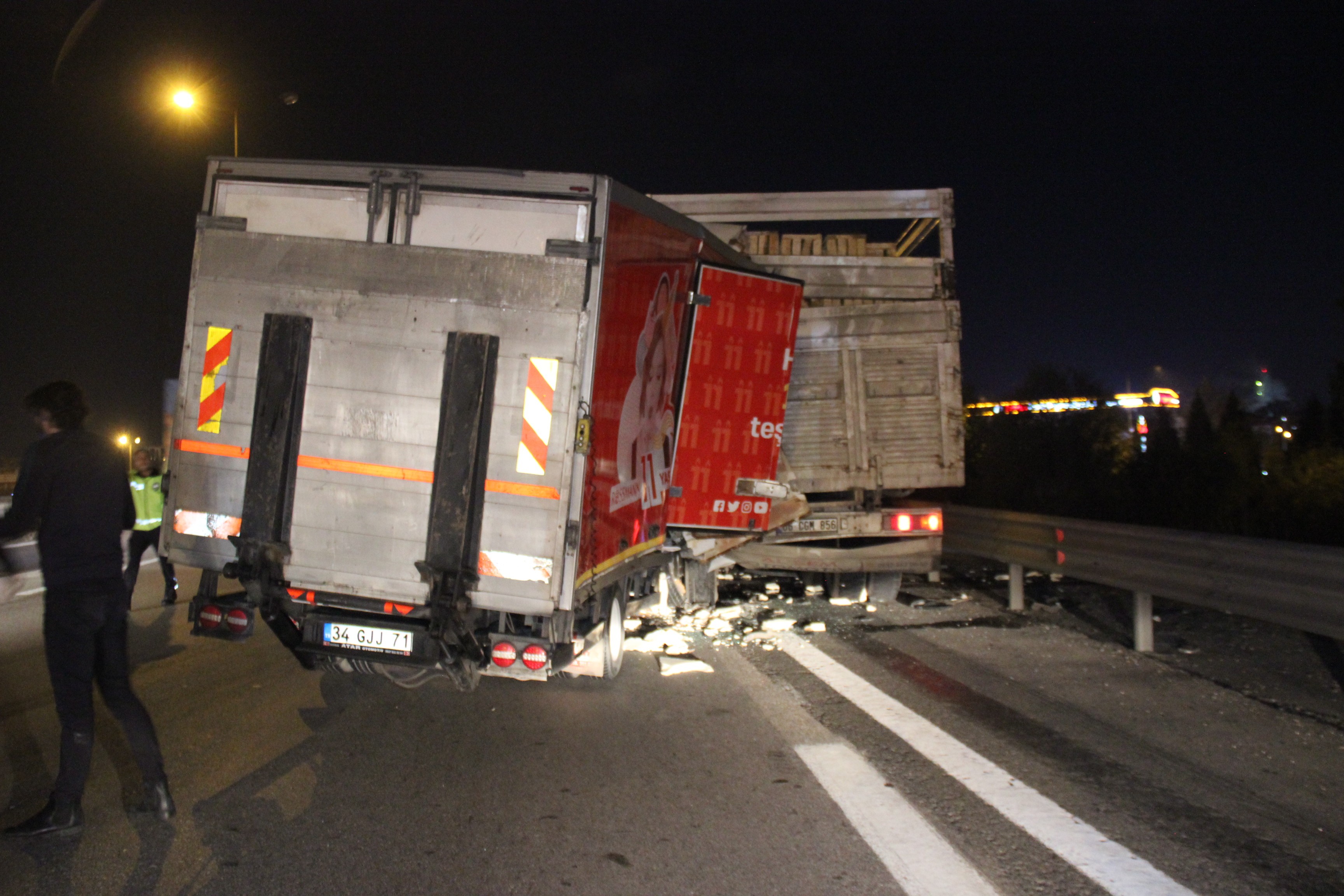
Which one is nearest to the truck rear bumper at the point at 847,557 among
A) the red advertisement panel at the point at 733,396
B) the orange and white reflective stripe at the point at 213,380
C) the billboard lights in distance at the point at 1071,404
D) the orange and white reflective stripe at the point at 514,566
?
the red advertisement panel at the point at 733,396

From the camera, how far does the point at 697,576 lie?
9.15 m

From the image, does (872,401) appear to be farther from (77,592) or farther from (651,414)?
(77,592)

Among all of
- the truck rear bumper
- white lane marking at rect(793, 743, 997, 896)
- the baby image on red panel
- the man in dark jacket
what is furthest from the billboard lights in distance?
the man in dark jacket

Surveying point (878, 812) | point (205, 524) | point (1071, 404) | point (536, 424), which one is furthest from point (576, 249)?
point (1071, 404)

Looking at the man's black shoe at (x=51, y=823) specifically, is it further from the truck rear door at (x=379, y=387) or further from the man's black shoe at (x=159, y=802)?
the truck rear door at (x=379, y=387)

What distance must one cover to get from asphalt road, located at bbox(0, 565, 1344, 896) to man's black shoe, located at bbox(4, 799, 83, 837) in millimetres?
51

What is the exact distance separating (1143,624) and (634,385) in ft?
15.1

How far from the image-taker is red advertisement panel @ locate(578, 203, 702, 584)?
502 cm

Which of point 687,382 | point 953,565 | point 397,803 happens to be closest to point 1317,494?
point 953,565

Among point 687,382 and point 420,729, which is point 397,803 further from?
point 687,382

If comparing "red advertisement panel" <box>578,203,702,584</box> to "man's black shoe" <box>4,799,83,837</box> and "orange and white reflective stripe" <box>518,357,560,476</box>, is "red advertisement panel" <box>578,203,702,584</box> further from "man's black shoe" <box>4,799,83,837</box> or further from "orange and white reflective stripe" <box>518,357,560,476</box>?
"man's black shoe" <box>4,799,83,837</box>

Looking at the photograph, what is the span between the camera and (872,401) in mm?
9250

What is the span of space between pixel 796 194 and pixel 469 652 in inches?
257

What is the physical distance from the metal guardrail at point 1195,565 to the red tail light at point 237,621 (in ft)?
20.8
